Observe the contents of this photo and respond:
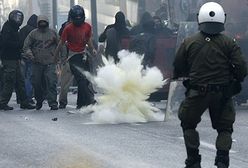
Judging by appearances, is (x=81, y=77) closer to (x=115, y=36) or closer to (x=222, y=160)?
(x=115, y=36)

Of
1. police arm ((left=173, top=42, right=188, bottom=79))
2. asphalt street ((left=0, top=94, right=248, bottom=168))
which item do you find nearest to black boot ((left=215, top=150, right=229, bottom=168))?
police arm ((left=173, top=42, right=188, bottom=79))

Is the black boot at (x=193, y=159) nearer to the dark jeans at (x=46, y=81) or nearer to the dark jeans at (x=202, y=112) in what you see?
the dark jeans at (x=202, y=112)

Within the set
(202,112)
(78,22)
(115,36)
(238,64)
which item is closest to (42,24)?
(78,22)

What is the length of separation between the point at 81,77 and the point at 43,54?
1.02 meters

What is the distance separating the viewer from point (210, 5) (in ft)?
28.7

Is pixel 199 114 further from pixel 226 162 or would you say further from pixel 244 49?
pixel 244 49

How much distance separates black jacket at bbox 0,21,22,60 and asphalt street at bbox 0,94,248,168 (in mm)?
2197

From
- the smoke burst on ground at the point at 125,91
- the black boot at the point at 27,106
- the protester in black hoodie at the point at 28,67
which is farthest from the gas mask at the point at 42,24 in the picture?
the smoke burst on ground at the point at 125,91

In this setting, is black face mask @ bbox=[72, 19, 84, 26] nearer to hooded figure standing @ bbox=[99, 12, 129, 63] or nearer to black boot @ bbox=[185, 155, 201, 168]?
hooded figure standing @ bbox=[99, 12, 129, 63]

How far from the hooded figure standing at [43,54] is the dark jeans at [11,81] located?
1.68 feet

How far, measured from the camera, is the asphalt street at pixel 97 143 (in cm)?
996

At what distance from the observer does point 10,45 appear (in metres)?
17.9

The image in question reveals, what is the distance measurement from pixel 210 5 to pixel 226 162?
4.69 feet

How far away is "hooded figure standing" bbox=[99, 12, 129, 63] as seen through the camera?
18.3m
